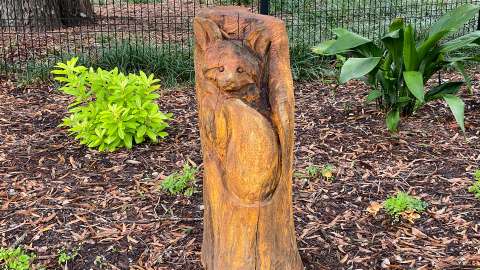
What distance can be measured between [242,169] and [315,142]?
2318 mm

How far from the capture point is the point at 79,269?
326 centimetres

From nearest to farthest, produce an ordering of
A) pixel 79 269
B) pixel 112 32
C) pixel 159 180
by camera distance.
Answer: pixel 79 269
pixel 159 180
pixel 112 32

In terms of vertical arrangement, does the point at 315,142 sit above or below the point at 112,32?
below

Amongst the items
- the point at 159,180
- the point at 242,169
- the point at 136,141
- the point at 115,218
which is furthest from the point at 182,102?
the point at 242,169

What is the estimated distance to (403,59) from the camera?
16.2ft

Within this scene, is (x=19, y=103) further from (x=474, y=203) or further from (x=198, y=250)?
(x=474, y=203)

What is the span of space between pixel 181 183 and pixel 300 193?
2.65 ft

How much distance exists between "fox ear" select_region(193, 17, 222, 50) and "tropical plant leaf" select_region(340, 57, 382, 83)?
1.95 metres

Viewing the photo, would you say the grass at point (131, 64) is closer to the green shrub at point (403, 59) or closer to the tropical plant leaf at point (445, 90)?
the green shrub at point (403, 59)

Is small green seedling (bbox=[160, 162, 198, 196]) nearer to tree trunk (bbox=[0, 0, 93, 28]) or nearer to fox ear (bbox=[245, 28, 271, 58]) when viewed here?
fox ear (bbox=[245, 28, 271, 58])

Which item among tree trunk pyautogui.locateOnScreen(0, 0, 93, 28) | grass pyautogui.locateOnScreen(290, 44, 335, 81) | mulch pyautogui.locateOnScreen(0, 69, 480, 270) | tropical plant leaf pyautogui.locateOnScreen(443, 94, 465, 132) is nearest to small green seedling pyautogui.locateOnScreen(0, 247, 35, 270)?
mulch pyautogui.locateOnScreen(0, 69, 480, 270)

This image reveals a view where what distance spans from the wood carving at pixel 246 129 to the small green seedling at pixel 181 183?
1.24m

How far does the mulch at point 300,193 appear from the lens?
11.2ft

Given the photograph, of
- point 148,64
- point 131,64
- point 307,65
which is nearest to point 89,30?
point 131,64
